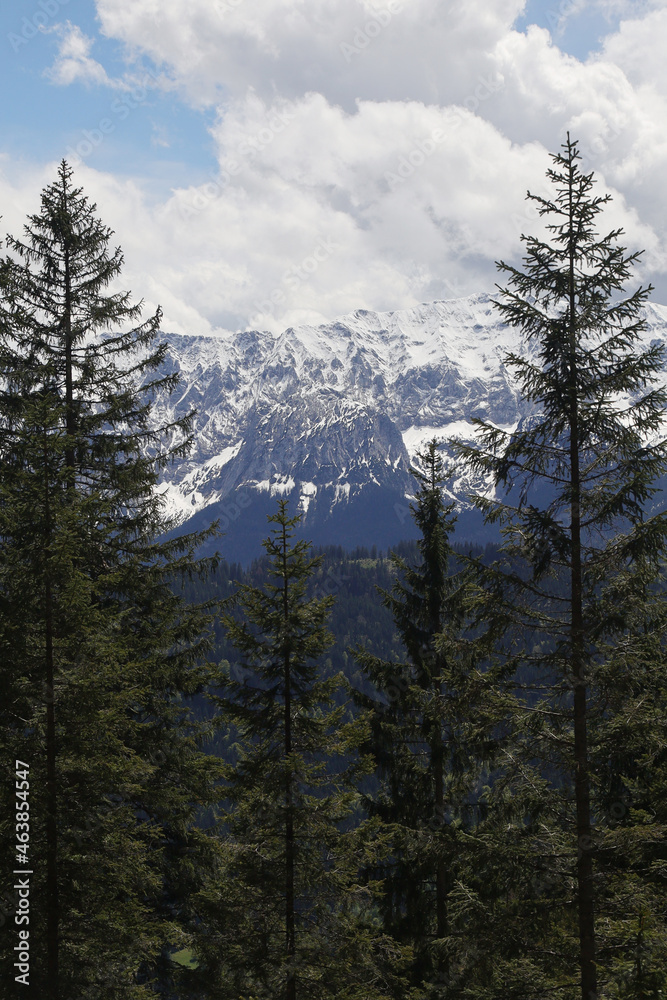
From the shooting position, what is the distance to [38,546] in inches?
450

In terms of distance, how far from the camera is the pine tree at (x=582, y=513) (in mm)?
10734

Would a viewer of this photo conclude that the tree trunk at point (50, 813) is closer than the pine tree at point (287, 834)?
Yes

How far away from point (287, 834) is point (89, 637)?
510 centimetres

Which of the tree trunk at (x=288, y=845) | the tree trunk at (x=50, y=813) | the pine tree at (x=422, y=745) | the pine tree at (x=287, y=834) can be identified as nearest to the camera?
the tree trunk at (x=50, y=813)

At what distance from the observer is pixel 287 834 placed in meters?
12.8

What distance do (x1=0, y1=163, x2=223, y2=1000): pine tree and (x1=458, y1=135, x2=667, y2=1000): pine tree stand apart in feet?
22.5

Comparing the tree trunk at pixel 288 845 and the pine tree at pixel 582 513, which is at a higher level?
the pine tree at pixel 582 513

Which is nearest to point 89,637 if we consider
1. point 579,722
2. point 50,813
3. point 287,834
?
point 50,813

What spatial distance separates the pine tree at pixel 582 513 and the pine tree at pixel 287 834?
3750 millimetres

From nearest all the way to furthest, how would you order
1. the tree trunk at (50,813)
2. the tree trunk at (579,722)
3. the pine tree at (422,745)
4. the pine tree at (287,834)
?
the tree trunk at (579,722) → the tree trunk at (50,813) → the pine tree at (287,834) → the pine tree at (422,745)

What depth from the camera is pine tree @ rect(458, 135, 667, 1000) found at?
10734 mm

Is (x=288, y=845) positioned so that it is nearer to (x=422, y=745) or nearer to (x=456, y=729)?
(x=456, y=729)

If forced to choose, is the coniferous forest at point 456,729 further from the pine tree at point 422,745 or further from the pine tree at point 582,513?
the pine tree at point 422,745

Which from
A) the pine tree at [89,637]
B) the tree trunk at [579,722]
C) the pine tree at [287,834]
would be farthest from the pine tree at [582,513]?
the pine tree at [89,637]
